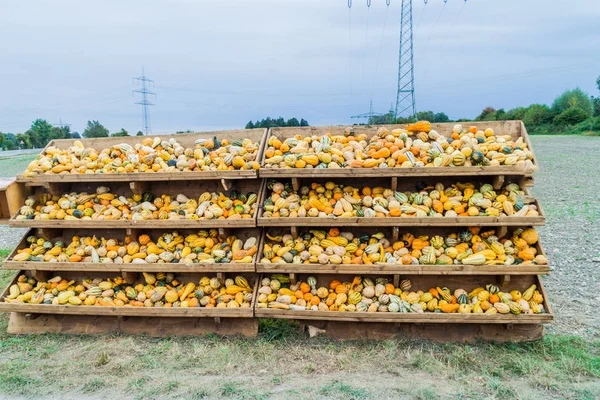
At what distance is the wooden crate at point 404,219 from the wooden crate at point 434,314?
709 mm

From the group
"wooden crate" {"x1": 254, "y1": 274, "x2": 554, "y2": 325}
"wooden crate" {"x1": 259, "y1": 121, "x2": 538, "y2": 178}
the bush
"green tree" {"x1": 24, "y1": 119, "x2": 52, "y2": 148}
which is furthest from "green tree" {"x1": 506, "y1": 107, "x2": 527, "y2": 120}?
"green tree" {"x1": 24, "y1": 119, "x2": 52, "y2": 148}

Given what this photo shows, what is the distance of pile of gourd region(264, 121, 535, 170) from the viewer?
4.45m

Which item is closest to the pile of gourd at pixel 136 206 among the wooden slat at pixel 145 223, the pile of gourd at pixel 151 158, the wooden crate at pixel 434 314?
the wooden slat at pixel 145 223

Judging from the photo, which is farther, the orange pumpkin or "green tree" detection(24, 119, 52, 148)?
"green tree" detection(24, 119, 52, 148)

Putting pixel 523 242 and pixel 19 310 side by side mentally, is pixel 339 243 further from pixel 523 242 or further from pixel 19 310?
pixel 19 310

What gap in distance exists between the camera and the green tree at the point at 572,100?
54.0m

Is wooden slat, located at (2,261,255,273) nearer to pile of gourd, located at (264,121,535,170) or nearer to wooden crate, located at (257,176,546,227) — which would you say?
wooden crate, located at (257,176,546,227)

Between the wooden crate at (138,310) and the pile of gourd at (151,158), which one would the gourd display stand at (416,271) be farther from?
the pile of gourd at (151,158)

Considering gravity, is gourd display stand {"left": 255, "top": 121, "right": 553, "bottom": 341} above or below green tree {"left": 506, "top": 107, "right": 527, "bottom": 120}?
below

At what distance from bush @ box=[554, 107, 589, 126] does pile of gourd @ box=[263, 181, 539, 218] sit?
4346 cm

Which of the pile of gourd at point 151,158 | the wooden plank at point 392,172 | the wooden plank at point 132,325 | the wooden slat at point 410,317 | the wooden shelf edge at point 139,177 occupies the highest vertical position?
the pile of gourd at point 151,158

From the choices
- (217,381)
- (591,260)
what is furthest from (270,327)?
(591,260)

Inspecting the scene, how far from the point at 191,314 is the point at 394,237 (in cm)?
250

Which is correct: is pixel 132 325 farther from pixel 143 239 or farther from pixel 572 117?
pixel 572 117
